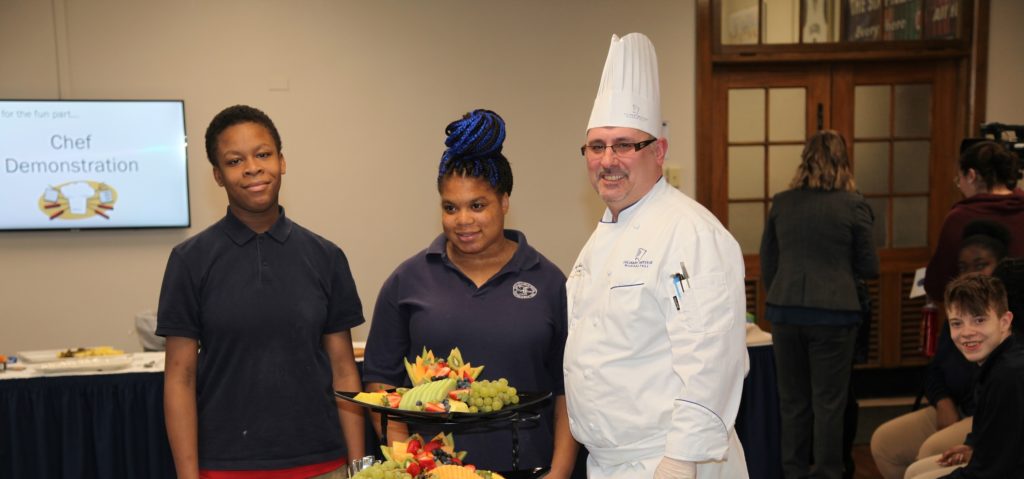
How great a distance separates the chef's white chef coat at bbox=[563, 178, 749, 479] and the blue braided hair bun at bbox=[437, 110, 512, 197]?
284 millimetres

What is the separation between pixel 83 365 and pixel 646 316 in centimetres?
228

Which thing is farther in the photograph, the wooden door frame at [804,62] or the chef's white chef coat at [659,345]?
the wooden door frame at [804,62]

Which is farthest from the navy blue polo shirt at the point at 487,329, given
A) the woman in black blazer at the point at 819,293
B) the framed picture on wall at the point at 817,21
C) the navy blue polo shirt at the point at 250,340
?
the framed picture on wall at the point at 817,21

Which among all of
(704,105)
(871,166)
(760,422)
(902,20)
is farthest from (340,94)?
(902,20)

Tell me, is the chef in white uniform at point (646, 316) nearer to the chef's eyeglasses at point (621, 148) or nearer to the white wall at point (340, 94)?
the chef's eyeglasses at point (621, 148)

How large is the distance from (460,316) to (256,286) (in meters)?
0.40

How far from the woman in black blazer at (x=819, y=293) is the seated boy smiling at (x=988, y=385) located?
683 mm

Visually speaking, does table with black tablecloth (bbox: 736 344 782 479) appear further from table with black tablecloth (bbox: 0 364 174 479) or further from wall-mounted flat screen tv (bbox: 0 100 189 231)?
wall-mounted flat screen tv (bbox: 0 100 189 231)

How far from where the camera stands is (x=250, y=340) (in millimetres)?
1695

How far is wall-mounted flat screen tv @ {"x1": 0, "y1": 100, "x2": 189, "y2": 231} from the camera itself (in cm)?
455

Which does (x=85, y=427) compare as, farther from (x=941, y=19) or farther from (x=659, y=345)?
(x=941, y=19)

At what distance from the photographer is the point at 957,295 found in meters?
2.60

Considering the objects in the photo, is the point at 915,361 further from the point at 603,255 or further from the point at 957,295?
the point at 603,255

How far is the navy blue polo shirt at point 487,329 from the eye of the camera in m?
1.72
